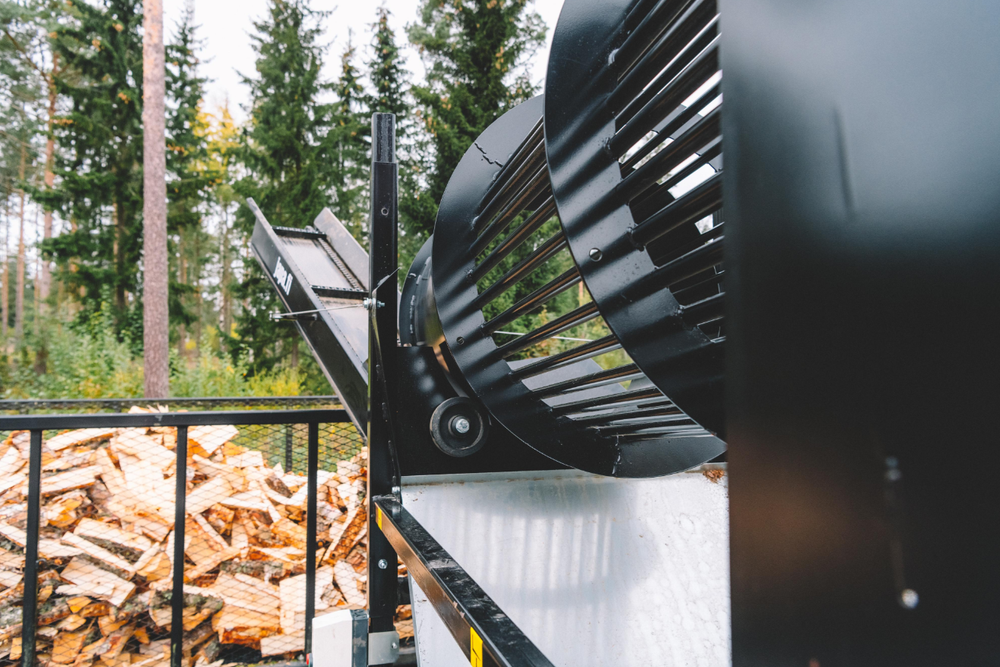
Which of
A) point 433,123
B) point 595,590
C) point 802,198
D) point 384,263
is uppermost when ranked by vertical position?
point 433,123

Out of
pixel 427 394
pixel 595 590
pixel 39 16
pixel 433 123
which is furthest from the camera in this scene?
pixel 39 16

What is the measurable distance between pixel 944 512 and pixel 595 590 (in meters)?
1.19

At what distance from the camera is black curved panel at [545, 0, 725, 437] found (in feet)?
2.71

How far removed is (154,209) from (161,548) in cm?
784

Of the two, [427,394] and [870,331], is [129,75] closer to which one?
[427,394]

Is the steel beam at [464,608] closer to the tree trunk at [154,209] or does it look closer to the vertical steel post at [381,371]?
the vertical steel post at [381,371]

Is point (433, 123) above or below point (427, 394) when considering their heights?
above

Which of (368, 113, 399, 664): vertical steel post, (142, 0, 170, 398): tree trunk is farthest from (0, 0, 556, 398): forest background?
(368, 113, 399, 664): vertical steel post

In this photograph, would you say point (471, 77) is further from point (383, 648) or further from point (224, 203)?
point (383, 648)

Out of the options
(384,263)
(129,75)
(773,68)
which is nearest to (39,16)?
(129,75)

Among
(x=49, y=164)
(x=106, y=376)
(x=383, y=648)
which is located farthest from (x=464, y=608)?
(x=49, y=164)

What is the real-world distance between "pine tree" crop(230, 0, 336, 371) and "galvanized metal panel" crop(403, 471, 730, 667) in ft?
39.9

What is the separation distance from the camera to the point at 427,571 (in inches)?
40.4

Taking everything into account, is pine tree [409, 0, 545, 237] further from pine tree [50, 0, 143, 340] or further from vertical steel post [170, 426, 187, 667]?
vertical steel post [170, 426, 187, 667]
